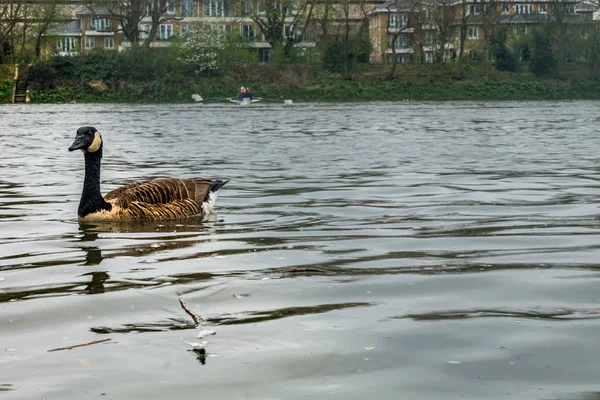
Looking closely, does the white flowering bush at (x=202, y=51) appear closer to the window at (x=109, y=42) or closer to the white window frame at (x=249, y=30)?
the white window frame at (x=249, y=30)

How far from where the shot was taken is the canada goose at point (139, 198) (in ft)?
36.3

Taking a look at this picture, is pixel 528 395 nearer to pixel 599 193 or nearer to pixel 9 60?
pixel 599 193

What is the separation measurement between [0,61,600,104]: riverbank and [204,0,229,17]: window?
110 ft

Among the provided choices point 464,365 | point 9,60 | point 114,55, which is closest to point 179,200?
point 464,365

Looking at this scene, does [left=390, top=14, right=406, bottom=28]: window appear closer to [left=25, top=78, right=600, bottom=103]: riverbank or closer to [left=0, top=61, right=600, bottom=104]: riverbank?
[left=0, top=61, right=600, bottom=104]: riverbank

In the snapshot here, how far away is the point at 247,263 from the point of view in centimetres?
789

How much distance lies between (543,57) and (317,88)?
2209 centimetres

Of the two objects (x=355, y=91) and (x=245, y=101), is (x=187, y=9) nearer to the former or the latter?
(x=355, y=91)

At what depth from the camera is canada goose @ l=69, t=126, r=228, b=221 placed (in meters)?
11.1

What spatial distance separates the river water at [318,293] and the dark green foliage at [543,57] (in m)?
79.2

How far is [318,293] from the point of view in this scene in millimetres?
6469

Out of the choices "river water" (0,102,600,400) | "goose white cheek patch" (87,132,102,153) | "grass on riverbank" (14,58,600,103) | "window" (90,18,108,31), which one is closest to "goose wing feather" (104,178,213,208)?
"river water" (0,102,600,400)

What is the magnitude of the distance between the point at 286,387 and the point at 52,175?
14.4m

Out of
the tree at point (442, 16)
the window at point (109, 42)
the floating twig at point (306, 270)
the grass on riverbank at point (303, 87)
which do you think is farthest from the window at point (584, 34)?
the floating twig at point (306, 270)
